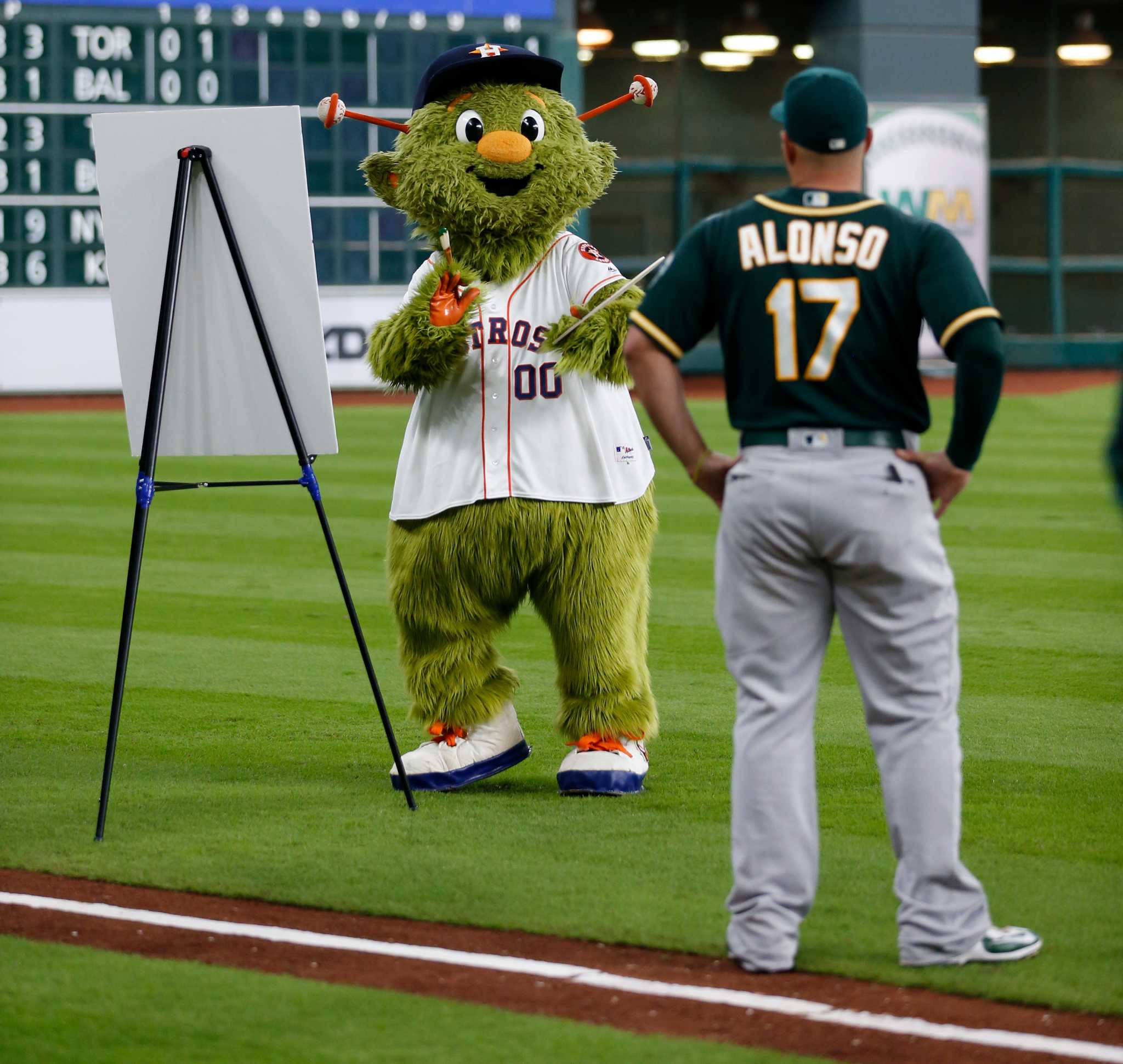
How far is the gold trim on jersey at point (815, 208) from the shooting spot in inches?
156

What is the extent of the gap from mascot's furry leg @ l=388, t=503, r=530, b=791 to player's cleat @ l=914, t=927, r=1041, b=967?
209cm

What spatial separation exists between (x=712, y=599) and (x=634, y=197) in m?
23.0

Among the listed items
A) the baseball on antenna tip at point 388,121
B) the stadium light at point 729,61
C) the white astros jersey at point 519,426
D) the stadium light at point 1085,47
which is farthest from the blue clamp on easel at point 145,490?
the stadium light at point 1085,47

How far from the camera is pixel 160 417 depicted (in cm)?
541

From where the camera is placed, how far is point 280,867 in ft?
15.9

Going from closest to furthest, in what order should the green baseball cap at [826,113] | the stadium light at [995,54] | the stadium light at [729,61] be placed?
1. the green baseball cap at [826,113]
2. the stadium light at [729,61]
3. the stadium light at [995,54]

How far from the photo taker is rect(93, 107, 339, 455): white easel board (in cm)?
531

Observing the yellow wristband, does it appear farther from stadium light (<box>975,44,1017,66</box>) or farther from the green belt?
stadium light (<box>975,44,1017,66</box>)

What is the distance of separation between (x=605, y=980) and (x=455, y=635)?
1916 mm

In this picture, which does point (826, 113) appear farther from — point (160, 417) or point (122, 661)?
point (122, 661)

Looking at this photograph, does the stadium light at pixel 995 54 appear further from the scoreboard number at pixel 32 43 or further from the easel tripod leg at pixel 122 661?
the easel tripod leg at pixel 122 661

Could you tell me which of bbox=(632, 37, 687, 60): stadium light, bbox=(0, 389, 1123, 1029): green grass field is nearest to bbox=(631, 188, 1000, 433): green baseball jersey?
bbox=(0, 389, 1123, 1029): green grass field

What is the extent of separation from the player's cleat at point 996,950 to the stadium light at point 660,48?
29.2 metres

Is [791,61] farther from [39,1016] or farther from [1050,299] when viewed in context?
[39,1016]
